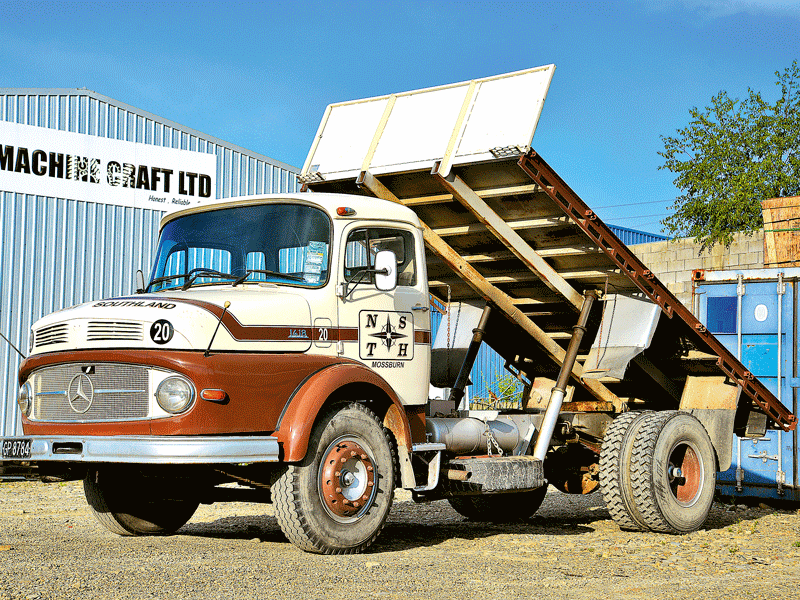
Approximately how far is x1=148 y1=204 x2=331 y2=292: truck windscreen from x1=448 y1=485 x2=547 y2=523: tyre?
3.69 m

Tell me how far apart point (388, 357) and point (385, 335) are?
17 centimetres

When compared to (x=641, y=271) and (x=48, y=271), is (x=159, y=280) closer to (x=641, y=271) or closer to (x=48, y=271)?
(x=641, y=271)

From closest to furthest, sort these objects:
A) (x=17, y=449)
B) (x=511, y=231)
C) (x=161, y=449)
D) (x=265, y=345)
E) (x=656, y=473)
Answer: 1. (x=161, y=449)
2. (x=17, y=449)
3. (x=265, y=345)
4. (x=656, y=473)
5. (x=511, y=231)

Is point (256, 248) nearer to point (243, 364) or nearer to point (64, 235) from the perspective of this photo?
point (243, 364)

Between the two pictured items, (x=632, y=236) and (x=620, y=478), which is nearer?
(x=620, y=478)

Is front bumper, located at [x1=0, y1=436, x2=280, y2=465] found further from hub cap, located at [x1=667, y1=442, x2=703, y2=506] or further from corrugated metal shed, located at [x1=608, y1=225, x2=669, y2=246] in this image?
corrugated metal shed, located at [x1=608, y1=225, x2=669, y2=246]

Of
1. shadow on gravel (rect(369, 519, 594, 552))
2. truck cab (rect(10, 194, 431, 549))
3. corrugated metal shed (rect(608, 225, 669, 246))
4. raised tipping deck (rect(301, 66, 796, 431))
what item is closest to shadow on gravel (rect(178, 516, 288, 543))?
truck cab (rect(10, 194, 431, 549))

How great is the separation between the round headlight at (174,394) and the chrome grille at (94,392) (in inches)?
4.7

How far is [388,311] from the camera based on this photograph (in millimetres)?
7680

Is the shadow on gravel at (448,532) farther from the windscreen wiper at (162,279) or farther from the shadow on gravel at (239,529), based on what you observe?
the windscreen wiper at (162,279)

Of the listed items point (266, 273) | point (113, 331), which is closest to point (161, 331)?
point (113, 331)

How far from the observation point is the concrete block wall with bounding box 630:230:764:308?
21.2m

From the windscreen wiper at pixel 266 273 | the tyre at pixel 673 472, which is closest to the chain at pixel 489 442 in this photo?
the tyre at pixel 673 472

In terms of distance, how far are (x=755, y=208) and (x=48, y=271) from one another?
25.9 meters
